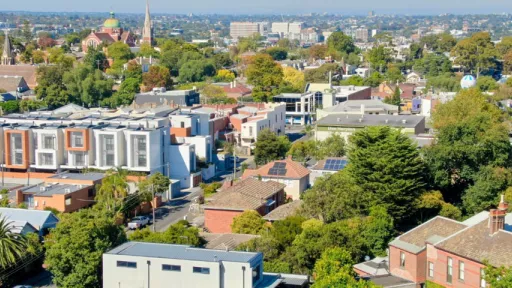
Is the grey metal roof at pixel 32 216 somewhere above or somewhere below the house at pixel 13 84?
below

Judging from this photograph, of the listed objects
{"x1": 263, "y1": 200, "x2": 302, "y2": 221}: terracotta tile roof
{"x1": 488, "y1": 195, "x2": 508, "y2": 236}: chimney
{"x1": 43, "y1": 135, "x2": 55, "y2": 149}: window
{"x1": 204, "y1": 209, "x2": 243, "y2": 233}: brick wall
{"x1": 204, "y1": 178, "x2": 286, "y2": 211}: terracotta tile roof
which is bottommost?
{"x1": 204, "y1": 209, "x2": 243, "y2": 233}: brick wall

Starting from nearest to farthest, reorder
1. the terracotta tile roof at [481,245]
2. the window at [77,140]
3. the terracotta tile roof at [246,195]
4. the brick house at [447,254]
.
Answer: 1. the terracotta tile roof at [481,245]
2. the brick house at [447,254]
3. the terracotta tile roof at [246,195]
4. the window at [77,140]

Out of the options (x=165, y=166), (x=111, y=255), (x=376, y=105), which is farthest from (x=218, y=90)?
(x=111, y=255)

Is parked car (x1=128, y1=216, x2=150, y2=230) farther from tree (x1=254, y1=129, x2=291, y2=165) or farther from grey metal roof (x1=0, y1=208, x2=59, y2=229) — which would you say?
tree (x1=254, y1=129, x2=291, y2=165)

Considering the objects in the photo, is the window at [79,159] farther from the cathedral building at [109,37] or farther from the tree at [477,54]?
the cathedral building at [109,37]

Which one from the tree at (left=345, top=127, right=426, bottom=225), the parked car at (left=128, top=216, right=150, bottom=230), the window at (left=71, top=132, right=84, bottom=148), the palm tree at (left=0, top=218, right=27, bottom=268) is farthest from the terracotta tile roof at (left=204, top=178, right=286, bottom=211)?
the window at (left=71, top=132, right=84, bottom=148)

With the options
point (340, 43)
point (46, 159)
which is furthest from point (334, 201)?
point (340, 43)

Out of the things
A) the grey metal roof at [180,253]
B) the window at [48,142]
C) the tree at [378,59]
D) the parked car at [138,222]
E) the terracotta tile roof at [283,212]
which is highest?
the tree at [378,59]

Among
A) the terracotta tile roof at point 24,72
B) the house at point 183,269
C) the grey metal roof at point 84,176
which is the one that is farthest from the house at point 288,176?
the terracotta tile roof at point 24,72
